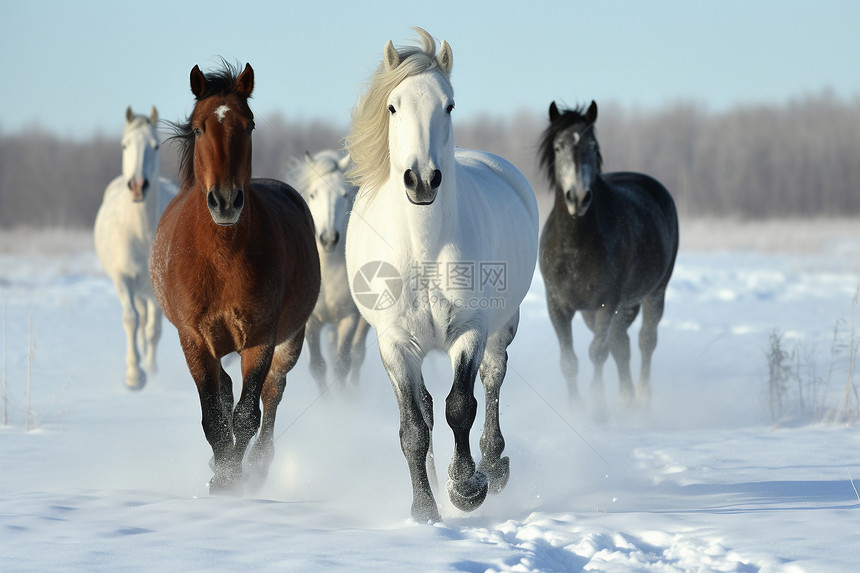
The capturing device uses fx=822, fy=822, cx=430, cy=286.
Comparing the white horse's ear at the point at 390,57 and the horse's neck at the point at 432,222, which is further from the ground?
the white horse's ear at the point at 390,57

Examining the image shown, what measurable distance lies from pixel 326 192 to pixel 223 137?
3.24 m

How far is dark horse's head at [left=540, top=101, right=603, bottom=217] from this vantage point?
6754 mm

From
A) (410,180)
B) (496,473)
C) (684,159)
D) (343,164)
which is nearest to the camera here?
(410,180)

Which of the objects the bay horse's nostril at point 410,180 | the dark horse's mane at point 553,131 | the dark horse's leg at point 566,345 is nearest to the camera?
the bay horse's nostril at point 410,180

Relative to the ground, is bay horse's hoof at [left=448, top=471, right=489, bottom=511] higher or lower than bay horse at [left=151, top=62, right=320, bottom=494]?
lower

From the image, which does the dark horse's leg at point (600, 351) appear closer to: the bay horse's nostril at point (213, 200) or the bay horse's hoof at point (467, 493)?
the bay horse's hoof at point (467, 493)

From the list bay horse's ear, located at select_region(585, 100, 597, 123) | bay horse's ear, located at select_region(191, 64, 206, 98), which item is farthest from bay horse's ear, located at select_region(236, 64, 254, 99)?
bay horse's ear, located at select_region(585, 100, 597, 123)

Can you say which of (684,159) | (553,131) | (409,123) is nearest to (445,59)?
(409,123)

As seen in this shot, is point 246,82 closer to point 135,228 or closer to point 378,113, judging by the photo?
point 378,113

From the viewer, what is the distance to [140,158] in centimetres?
830

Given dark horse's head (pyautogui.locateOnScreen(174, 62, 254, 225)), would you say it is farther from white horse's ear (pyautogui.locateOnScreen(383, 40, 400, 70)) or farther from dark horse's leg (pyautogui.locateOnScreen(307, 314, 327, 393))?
dark horse's leg (pyautogui.locateOnScreen(307, 314, 327, 393))

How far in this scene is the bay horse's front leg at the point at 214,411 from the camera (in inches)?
174

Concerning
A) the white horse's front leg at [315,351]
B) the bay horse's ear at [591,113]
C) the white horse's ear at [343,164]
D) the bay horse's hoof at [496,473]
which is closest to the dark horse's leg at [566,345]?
the bay horse's ear at [591,113]

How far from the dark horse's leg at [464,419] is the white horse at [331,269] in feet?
11.1
